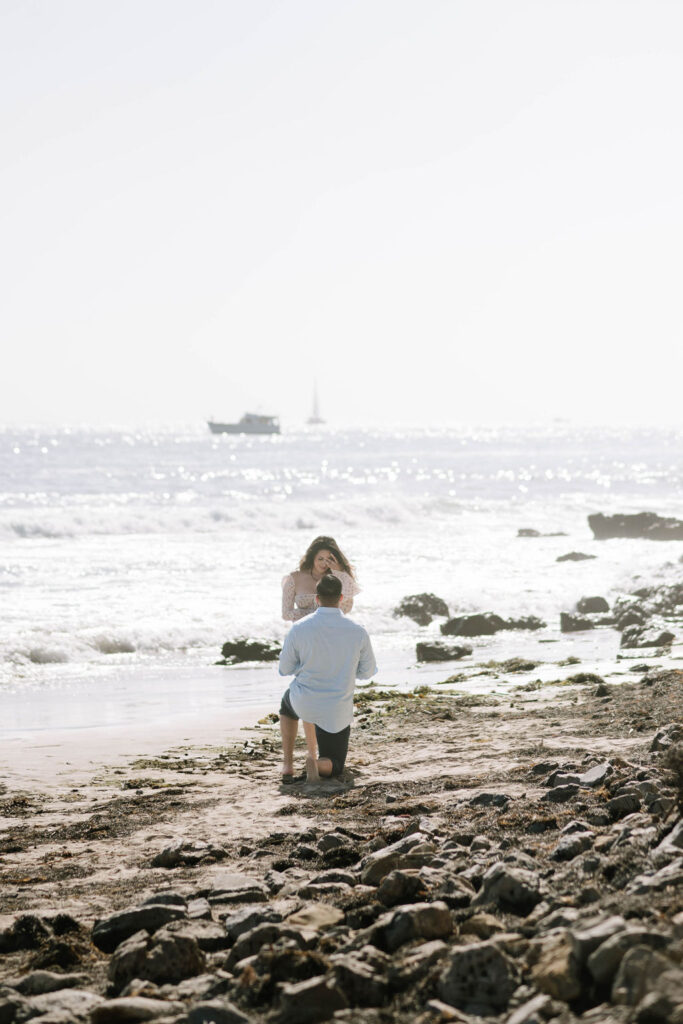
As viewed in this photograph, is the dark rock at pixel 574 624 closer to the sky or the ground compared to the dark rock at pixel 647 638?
closer to the ground

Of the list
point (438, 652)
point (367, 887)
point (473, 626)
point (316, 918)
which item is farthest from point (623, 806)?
point (473, 626)

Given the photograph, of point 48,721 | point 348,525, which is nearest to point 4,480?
point 348,525

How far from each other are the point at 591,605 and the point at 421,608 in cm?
296

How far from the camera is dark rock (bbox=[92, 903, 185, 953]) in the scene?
407 cm

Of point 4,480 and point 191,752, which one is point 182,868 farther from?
point 4,480

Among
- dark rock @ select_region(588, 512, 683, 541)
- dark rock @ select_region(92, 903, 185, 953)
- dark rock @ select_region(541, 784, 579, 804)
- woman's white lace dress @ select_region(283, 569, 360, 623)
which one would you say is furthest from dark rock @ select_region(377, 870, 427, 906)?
dark rock @ select_region(588, 512, 683, 541)

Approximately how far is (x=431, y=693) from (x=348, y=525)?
2841 centimetres

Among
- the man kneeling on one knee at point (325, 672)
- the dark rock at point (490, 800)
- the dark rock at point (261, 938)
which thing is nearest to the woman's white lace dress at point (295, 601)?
the man kneeling on one knee at point (325, 672)

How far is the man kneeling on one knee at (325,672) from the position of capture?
702 cm

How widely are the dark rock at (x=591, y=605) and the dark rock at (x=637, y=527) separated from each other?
15818 millimetres

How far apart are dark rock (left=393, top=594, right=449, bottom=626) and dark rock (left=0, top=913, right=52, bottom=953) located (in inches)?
508

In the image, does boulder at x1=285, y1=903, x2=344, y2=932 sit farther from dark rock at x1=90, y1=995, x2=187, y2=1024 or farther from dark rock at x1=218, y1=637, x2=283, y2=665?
dark rock at x1=218, y1=637, x2=283, y2=665

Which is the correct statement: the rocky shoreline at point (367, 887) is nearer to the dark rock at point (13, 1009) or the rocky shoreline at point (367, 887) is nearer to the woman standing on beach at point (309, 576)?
the dark rock at point (13, 1009)

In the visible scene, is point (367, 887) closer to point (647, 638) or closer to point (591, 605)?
point (647, 638)
